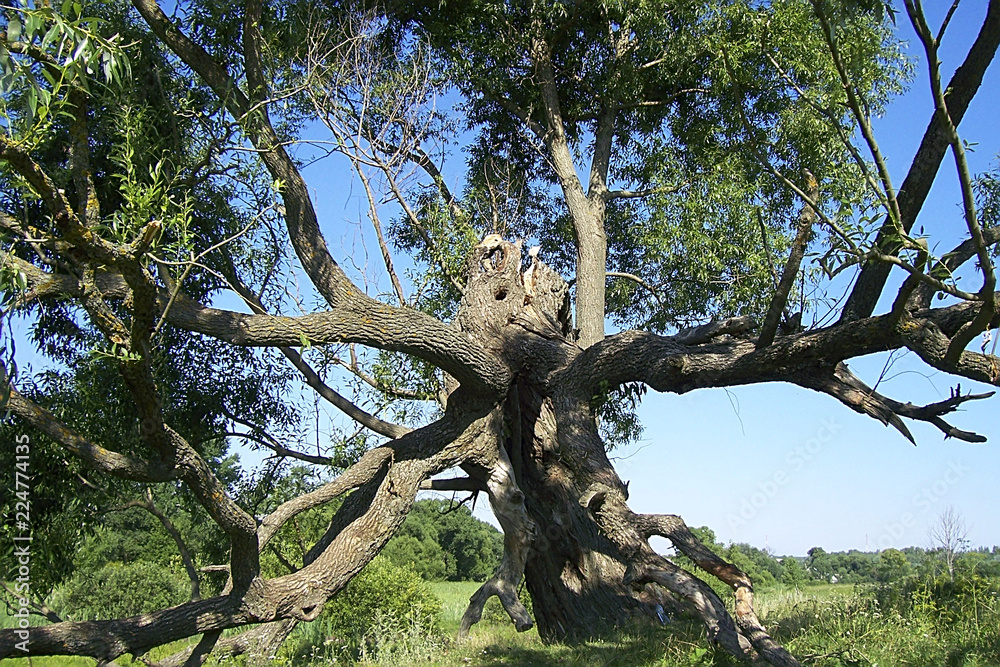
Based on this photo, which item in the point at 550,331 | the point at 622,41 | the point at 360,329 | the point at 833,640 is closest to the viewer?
the point at 833,640

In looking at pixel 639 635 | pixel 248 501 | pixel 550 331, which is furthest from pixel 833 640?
pixel 248 501

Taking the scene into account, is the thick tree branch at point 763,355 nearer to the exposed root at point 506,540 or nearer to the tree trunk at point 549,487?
the tree trunk at point 549,487

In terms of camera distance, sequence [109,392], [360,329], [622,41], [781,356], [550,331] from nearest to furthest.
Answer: [781,356] < [360,329] < [109,392] < [550,331] < [622,41]

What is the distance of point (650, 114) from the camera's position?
12438 millimetres

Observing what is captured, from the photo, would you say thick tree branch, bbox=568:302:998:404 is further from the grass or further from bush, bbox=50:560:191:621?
bush, bbox=50:560:191:621

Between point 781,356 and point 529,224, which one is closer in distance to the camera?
point 781,356

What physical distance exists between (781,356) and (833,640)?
240 centimetres

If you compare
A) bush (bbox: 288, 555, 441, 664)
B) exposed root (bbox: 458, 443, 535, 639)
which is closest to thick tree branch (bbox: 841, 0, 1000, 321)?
exposed root (bbox: 458, 443, 535, 639)

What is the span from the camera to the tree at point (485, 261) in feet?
16.8

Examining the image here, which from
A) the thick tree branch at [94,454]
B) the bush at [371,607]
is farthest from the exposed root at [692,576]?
the bush at [371,607]

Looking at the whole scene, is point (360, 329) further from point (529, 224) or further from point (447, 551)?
point (447, 551)

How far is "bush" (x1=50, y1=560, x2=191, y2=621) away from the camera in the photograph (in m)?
16.9

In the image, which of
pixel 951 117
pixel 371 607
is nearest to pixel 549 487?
pixel 371 607

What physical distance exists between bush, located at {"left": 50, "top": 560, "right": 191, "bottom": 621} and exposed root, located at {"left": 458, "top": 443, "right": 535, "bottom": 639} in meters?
11.3
